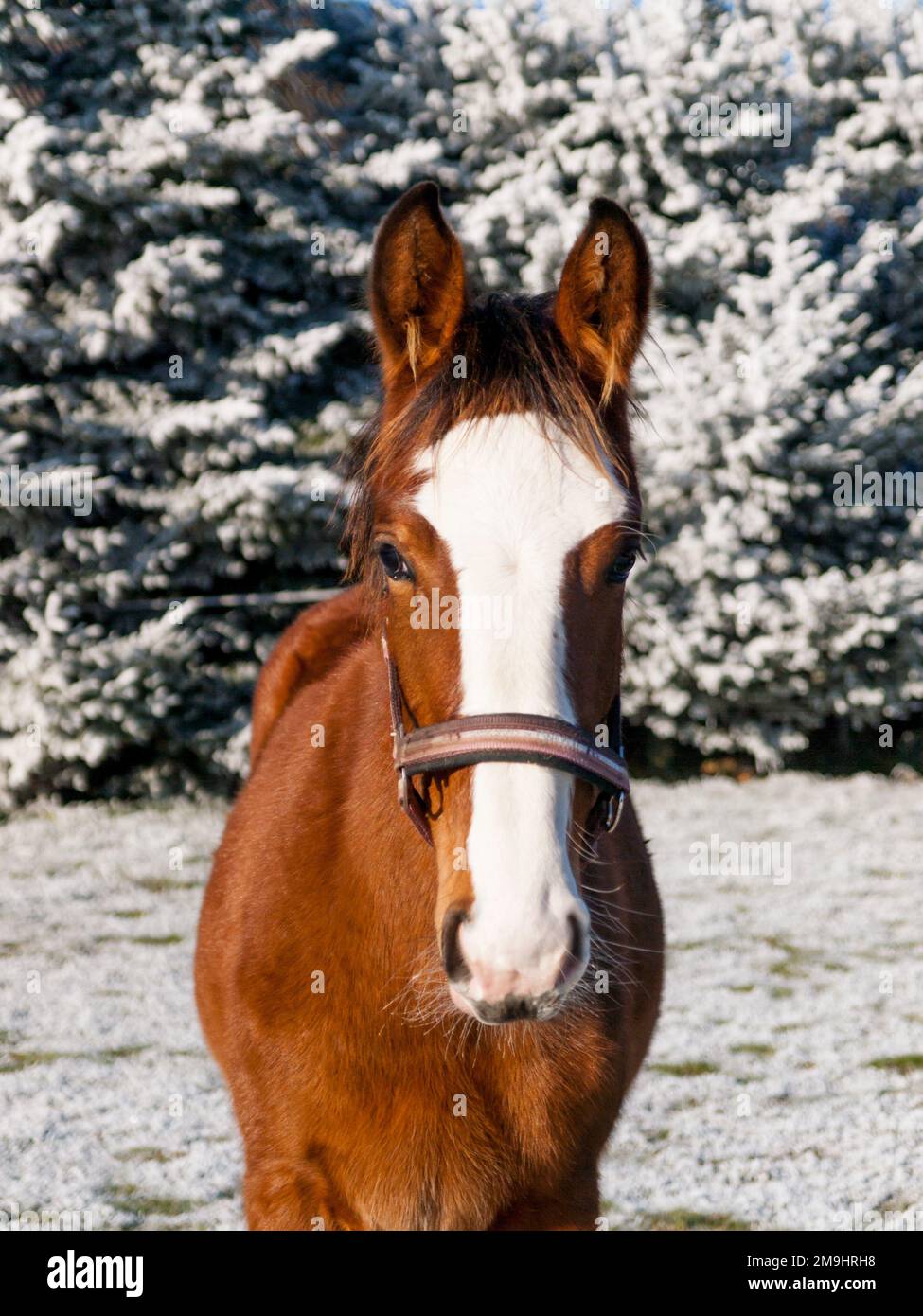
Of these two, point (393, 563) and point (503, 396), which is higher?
point (503, 396)

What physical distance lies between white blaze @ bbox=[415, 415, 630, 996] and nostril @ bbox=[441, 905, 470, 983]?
2cm

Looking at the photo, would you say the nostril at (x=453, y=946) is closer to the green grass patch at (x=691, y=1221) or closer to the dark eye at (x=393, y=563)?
the dark eye at (x=393, y=563)

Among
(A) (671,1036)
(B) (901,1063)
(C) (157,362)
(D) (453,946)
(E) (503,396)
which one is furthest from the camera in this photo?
(C) (157,362)

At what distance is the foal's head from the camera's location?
1390 millimetres

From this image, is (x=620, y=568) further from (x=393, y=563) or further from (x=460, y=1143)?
(x=460, y=1143)

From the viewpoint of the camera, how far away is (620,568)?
65.2 inches

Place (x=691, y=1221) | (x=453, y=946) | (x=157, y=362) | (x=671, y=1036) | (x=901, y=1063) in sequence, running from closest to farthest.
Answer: (x=453, y=946), (x=691, y=1221), (x=901, y=1063), (x=671, y=1036), (x=157, y=362)

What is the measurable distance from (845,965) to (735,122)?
5674mm

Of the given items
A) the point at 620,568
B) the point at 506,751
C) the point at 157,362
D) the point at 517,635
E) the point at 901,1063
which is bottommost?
the point at 901,1063

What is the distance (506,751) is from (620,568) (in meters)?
0.38

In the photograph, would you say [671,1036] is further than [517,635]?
Yes

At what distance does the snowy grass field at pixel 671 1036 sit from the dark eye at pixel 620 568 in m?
2.16

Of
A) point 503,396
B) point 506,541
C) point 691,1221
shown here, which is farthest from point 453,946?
point 691,1221

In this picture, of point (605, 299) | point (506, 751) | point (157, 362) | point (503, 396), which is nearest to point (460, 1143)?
point (506, 751)
